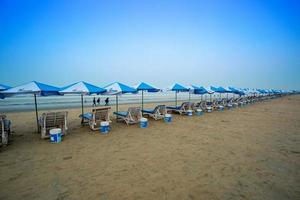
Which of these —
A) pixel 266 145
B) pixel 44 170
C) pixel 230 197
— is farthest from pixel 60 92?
pixel 266 145

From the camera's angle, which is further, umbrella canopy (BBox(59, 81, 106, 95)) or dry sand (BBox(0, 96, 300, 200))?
umbrella canopy (BBox(59, 81, 106, 95))

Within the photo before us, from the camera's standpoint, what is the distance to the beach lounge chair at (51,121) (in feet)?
18.0

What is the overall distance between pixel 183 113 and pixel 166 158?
7.72 meters

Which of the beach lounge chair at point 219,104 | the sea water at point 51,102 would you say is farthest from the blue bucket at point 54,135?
the sea water at point 51,102

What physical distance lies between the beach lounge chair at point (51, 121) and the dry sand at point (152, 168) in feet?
1.39

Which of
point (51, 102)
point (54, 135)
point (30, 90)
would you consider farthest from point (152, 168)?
point (51, 102)

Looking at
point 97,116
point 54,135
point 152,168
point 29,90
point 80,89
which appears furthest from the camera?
point 97,116

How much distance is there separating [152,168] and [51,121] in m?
4.29

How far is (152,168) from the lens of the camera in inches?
134

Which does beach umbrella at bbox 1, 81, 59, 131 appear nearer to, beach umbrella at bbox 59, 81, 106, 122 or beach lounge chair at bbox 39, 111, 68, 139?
beach umbrella at bbox 59, 81, 106, 122

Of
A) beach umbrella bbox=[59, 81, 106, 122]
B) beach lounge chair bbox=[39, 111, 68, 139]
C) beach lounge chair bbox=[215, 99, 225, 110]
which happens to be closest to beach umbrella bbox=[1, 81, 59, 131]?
beach umbrella bbox=[59, 81, 106, 122]

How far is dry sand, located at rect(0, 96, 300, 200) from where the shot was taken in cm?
261

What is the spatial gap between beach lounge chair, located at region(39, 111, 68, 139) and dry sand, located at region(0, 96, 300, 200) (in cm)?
42

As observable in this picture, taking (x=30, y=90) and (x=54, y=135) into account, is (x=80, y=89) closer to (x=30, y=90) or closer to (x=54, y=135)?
(x=30, y=90)
